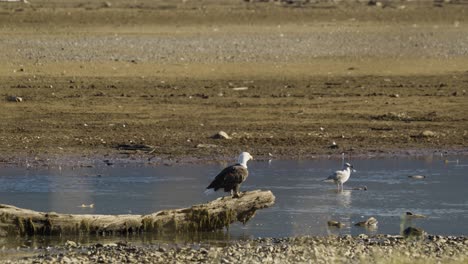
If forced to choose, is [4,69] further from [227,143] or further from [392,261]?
[392,261]

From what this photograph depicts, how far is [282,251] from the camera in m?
10.9

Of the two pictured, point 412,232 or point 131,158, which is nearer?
point 412,232

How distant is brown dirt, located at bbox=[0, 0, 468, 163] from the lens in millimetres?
17516

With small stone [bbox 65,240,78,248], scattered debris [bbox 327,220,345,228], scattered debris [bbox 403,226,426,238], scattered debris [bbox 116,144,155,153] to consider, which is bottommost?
small stone [bbox 65,240,78,248]

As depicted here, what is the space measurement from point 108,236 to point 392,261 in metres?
3.15

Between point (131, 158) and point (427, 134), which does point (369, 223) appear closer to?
point (131, 158)

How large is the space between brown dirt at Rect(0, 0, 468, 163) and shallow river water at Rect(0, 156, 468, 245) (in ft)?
2.80

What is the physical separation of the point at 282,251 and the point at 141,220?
5.04ft

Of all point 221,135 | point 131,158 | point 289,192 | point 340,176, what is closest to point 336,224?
point 289,192

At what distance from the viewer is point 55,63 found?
24.5 metres

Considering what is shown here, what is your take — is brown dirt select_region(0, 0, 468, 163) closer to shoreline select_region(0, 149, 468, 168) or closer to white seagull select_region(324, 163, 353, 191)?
shoreline select_region(0, 149, 468, 168)

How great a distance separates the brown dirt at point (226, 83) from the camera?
57.5ft

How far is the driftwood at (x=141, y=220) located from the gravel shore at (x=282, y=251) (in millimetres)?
307

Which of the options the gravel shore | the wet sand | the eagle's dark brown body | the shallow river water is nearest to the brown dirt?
the wet sand
